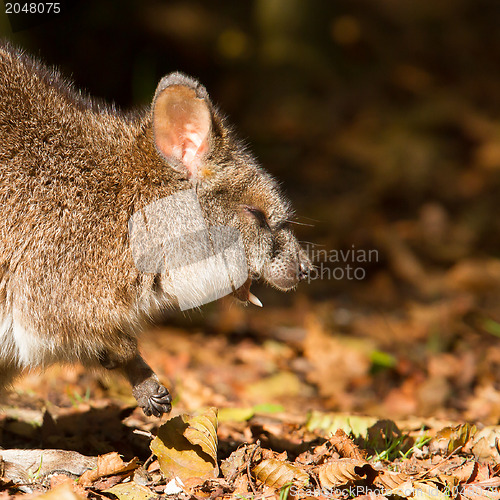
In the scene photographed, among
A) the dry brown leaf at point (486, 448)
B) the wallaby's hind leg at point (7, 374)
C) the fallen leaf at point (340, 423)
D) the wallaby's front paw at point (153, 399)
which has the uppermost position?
the wallaby's hind leg at point (7, 374)

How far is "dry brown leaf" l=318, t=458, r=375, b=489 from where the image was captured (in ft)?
11.0

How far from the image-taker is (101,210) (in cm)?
354

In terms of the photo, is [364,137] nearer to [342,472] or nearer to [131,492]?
[342,472]

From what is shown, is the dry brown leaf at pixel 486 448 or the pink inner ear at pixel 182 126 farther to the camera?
the dry brown leaf at pixel 486 448

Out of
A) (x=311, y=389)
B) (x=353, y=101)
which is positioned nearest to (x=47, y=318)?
(x=311, y=389)

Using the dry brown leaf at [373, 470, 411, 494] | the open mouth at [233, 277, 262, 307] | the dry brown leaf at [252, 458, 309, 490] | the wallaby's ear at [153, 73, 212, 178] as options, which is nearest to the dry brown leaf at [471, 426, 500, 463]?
the dry brown leaf at [373, 470, 411, 494]

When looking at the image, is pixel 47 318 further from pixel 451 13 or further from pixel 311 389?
pixel 451 13

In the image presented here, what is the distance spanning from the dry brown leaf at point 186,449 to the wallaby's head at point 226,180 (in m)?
0.85

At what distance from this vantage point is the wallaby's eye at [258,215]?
393 centimetres

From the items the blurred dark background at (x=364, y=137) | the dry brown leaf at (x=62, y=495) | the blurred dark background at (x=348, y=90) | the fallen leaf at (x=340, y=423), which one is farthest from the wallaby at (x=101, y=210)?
the blurred dark background at (x=348, y=90)

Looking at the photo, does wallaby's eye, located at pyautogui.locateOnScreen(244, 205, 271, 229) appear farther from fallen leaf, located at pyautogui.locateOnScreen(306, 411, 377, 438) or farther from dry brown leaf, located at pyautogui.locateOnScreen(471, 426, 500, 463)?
dry brown leaf, located at pyautogui.locateOnScreen(471, 426, 500, 463)

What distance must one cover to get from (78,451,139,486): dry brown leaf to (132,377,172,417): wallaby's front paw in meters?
0.34

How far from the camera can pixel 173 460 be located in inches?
137

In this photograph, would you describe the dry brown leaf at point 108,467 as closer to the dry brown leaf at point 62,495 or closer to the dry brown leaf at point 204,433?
the dry brown leaf at point 204,433
